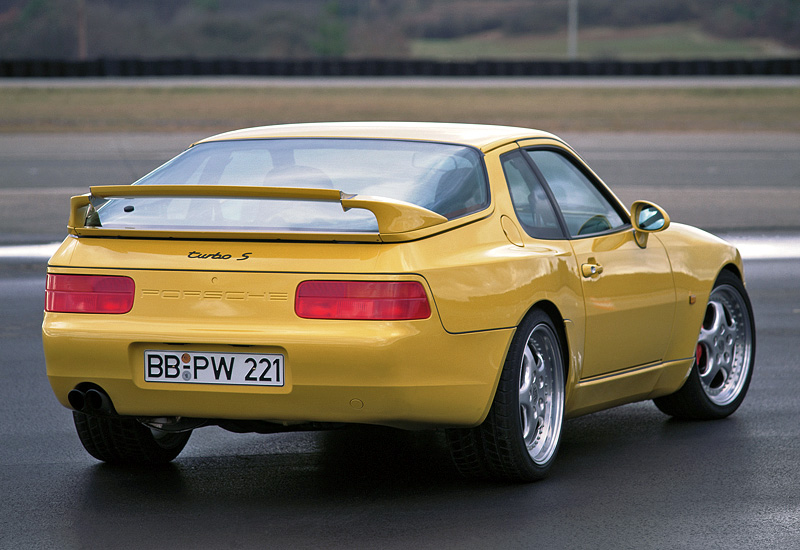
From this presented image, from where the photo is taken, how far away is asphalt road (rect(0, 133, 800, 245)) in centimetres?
1589

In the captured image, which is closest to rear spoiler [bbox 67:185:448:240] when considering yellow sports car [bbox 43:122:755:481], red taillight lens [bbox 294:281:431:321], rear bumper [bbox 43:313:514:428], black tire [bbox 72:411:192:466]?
yellow sports car [bbox 43:122:755:481]

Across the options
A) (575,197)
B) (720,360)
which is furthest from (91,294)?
(720,360)

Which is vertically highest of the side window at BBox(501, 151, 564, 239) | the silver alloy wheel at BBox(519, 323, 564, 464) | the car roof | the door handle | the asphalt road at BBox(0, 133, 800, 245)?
the car roof

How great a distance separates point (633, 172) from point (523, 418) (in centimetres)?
1797

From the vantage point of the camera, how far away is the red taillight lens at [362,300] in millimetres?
4125

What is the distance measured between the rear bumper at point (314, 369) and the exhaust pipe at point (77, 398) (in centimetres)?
3

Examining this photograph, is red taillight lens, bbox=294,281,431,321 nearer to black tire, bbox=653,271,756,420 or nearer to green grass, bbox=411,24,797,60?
black tire, bbox=653,271,756,420

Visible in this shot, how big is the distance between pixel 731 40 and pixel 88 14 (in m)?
50.1

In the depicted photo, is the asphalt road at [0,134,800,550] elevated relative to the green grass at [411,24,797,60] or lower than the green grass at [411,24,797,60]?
lower

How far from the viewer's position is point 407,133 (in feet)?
16.7

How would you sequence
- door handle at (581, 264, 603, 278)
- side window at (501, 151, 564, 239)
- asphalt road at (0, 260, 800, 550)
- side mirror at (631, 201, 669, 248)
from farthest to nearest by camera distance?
side mirror at (631, 201, 669, 248)
door handle at (581, 264, 603, 278)
side window at (501, 151, 564, 239)
asphalt road at (0, 260, 800, 550)

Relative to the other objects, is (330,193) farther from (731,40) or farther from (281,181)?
(731,40)

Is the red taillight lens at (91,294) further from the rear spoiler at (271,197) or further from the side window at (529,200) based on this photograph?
the side window at (529,200)

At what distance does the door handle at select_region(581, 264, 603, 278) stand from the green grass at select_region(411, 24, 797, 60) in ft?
297
